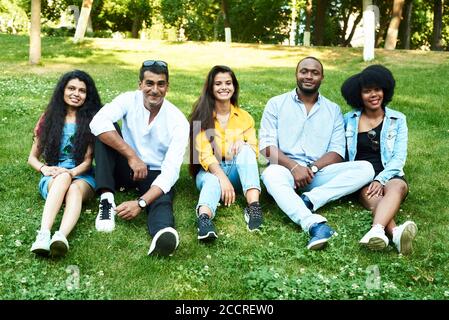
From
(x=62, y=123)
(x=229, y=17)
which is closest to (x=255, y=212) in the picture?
(x=62, y=123)

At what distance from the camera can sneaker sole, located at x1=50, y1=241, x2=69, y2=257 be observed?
4672 mm

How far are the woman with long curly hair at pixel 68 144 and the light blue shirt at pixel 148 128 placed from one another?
326 millimetres

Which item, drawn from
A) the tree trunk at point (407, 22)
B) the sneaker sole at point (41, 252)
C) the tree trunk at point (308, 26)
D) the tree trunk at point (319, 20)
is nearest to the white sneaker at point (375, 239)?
the sneaker sole at point (41, 252)

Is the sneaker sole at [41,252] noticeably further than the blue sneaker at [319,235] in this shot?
No

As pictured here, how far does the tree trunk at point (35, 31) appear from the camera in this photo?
15312 millimetres

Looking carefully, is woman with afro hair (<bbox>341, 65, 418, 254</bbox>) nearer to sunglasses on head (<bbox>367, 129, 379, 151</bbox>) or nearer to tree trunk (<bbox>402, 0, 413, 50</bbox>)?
sunglasses on head (<bbox>367, 129, 379, 151</bbox>)

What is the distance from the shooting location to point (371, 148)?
620 centimetres

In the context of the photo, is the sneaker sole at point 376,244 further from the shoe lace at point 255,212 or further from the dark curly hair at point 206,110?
the dark curly hair at point 206,110

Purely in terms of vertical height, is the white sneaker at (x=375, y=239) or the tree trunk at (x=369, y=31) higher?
the tree trunk at (x=369, y=31)

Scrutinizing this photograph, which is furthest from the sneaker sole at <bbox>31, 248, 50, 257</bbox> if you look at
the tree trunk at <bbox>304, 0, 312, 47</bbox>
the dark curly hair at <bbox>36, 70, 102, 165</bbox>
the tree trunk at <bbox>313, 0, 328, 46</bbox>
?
the tree trunk at <bbox>313, 0, 328, 46</bbox>

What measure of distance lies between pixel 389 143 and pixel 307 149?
36.1 inches

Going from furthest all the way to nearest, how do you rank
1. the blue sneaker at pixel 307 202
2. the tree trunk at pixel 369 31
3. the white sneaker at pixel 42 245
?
the tree trunk at pixel 369 31 < the blue sneaker at pixel 307 202 < the white sneaker at pixel 42 245

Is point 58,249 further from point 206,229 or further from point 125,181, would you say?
point 125,181
